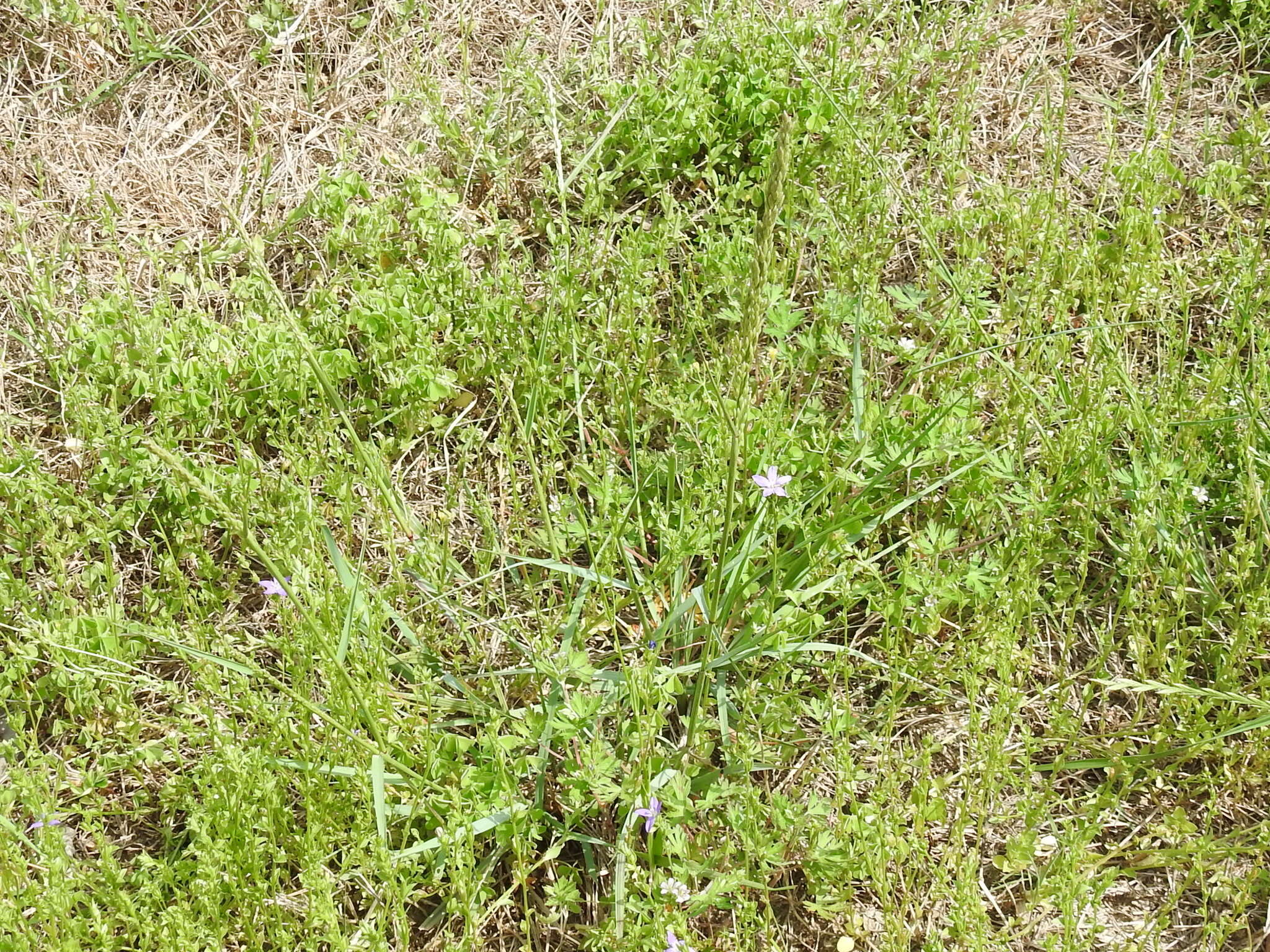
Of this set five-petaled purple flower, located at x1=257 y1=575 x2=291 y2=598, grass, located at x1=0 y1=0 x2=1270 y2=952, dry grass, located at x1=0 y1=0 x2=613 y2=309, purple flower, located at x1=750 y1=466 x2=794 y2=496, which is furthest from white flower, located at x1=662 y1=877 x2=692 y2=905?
dry grass, located at x1=0 y1=0 x2=613 y2=309

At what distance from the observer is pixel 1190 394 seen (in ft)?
10.5

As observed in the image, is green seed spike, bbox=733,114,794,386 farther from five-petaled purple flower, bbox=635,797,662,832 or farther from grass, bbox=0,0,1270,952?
five-petaled purple flower, bbox=635,797,662,832

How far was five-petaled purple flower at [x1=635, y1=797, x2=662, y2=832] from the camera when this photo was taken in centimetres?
236

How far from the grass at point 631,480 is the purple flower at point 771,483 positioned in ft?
0.25

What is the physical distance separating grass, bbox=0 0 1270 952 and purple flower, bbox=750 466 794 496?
0.25 feet

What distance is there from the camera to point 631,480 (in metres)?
→ 3.09

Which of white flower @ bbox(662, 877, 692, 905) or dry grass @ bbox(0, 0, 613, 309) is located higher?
dry grass @ bbox(0, 0, 613, 309)

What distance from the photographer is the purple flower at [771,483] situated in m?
2.57

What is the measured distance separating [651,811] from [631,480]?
1.01 metres

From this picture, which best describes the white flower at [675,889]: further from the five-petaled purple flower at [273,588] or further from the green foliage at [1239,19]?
the green foliage at [1239,19]

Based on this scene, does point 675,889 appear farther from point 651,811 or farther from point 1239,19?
point 1239,19

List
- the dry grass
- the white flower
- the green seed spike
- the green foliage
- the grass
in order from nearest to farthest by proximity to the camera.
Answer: the green seed spike, the white flower, the grass, the dry grass, the green foliage

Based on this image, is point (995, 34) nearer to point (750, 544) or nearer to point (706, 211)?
point (706, 211)

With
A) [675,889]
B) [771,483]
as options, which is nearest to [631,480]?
[771,483]
